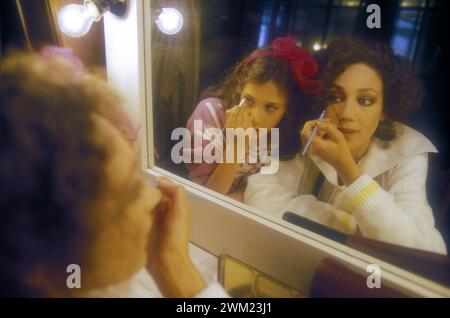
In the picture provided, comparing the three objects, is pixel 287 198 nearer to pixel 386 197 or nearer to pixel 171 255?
pixel 386 197

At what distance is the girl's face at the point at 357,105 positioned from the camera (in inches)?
41.3

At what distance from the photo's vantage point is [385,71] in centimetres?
103

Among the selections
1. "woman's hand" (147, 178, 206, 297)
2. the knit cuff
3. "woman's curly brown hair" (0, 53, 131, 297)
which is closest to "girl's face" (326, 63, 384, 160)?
the knit cuff

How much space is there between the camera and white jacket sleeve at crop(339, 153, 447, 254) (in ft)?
3.38

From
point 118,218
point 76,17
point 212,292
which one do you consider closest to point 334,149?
point 212,292

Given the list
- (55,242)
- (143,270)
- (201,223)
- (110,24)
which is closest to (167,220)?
(143,270)

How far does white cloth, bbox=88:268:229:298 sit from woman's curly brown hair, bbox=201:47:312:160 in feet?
2.24

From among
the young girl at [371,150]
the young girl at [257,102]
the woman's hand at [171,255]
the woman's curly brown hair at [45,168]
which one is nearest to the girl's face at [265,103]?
the young girl at [257,102]

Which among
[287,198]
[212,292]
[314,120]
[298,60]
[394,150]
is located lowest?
[212,292]

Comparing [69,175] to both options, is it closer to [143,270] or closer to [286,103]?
[143,270]

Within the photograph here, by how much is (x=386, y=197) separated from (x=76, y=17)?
1466 mm

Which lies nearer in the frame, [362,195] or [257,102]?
[362,195]

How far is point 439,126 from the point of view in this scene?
0.97 meters

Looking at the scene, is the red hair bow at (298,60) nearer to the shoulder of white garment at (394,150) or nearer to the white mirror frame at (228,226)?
the shoulder of white garment at (394,150)
